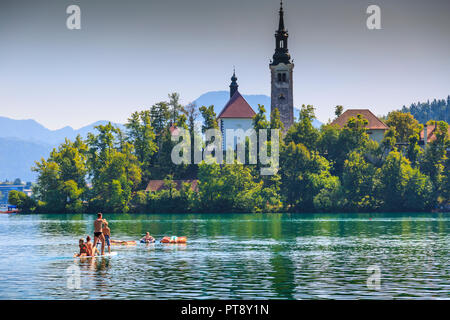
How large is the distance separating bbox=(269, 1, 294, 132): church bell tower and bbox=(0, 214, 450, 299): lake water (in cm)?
8123

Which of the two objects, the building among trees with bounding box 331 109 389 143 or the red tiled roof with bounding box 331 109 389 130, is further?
the red tiled roof with bounding box 331 109 389 130

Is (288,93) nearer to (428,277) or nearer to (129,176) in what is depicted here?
(129,176)

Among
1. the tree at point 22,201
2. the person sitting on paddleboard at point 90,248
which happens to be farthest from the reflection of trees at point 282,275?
the tree at point 22,201

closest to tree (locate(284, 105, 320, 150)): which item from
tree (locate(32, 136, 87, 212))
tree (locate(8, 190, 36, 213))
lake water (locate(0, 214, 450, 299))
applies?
tree (locate(32, 136, 87, 212))

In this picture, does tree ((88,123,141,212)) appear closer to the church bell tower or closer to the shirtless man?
the church bell tower

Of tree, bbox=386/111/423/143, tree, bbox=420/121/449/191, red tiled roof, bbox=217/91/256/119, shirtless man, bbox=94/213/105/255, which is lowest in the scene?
shirtless man, bbox=94/213/105/255

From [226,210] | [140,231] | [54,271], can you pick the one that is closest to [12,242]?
[140,231]

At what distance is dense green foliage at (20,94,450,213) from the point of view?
12062 cm

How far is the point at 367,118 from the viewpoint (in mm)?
140500

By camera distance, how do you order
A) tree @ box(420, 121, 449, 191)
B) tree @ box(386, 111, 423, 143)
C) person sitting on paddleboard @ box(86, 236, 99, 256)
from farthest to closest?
1. tree @ box(386, 111, 423, 143)
2. tree @ box(420, 121, 449, 191)
3. person sitting on paddleboard @ box(86, 236, 99, 256)

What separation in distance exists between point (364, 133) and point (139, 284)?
101179 mm

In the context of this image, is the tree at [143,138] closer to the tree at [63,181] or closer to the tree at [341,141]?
the tree at [63,181]

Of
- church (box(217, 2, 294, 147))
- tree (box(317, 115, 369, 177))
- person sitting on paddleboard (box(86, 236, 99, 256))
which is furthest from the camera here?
church (box(217, 2, 294, 147))

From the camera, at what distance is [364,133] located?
127500mm
